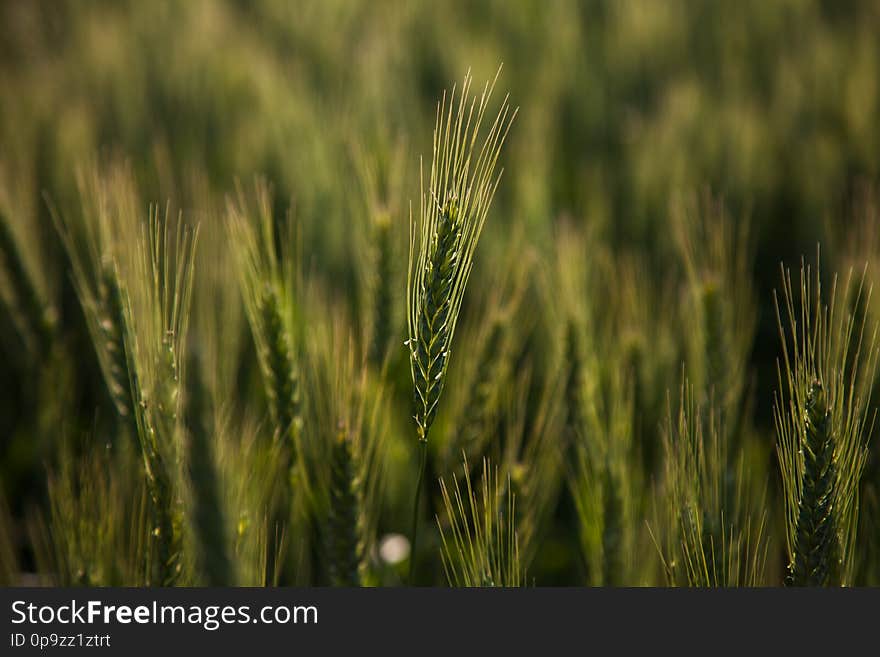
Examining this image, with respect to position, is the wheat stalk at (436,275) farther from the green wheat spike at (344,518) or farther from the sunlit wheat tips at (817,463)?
the sunlit wheat tips at (817,463)

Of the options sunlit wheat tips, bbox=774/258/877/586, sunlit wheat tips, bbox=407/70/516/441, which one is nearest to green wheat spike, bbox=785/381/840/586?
sunlit wheat tips, bbox=774/258/877/586

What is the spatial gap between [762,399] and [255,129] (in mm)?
1184

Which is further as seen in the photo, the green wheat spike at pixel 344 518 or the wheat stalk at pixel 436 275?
the green wheat spike at pixel 344 518

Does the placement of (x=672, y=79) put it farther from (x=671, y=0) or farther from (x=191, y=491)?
(x=191, y=491)

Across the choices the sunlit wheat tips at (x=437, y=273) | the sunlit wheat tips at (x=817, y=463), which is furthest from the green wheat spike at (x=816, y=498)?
the sunlit wheat tips at (x=437, y=273)

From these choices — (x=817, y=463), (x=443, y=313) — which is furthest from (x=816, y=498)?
(x=443, y=313)

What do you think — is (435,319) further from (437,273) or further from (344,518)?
(344,518)

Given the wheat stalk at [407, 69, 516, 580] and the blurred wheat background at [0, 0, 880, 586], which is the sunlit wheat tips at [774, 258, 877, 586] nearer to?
the blurred wheat background at [0, 0, 880, 586]

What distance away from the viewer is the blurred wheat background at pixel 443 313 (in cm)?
69

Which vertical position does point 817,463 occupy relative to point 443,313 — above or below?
below

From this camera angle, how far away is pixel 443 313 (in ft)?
2.05

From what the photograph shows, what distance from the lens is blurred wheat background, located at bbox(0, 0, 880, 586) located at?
0.69 m

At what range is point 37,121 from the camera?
182 centimetres

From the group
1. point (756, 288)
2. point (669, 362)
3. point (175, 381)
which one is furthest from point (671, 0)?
→ point (175, 381)
